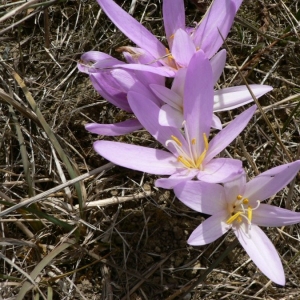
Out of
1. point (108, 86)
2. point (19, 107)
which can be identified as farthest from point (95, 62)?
point (19, 107)

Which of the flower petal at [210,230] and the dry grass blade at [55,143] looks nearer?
the flower petal at [210,230]

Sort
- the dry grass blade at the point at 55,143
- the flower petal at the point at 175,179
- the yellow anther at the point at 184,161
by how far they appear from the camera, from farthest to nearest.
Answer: the dry grass blade at the point at 55,143 < the yellow anther at the point at 184,161 < the flower petal at the point at 175,179

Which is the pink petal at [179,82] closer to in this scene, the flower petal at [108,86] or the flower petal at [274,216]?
the flower petal at [108,86]

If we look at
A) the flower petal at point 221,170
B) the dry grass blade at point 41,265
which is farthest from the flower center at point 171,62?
the dry grass blade at point 41,265

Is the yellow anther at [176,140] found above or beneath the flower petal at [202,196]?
above

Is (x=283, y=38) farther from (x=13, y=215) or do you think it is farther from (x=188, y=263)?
(x=13, y=215)

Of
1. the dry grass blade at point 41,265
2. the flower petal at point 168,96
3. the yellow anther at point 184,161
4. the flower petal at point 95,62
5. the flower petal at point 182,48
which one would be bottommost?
the dry grass blade at point 41,265

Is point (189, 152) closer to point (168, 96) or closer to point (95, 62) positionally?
point (168, 96)

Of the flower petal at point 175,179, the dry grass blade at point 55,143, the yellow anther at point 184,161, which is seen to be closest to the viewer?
the flower petal at point 175,179
